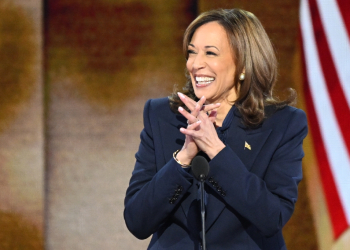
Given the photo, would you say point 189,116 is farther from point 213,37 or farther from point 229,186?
point 213,37

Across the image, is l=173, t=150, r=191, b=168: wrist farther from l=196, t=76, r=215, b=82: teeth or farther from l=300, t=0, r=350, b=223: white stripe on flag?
l=300, t=0, r=350, b=223: white stripe on flag

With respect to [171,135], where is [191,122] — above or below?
above

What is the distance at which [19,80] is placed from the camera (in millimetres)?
3602

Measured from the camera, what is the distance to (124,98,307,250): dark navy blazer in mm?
1491

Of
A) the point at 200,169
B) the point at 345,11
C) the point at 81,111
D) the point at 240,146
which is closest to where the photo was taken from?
the point at 200,169

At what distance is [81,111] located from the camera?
3.68m

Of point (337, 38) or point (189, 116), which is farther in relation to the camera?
point (337, 38)

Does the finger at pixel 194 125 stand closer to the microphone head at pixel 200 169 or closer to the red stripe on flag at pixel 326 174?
the microphone head at pixel 200 169

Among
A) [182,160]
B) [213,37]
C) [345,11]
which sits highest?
[345,11]

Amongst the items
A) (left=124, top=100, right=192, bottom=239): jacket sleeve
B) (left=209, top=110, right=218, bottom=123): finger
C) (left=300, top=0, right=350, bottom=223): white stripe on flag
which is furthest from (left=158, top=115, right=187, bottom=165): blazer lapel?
(left=300, top=0, right=350, bottom=223): white stripe on flag

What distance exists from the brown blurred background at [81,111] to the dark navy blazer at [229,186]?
6.48 feet

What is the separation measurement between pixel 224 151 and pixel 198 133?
0.10m

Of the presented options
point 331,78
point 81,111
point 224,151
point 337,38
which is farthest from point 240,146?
point 81,111

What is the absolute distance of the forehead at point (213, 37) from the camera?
1.71 metres
